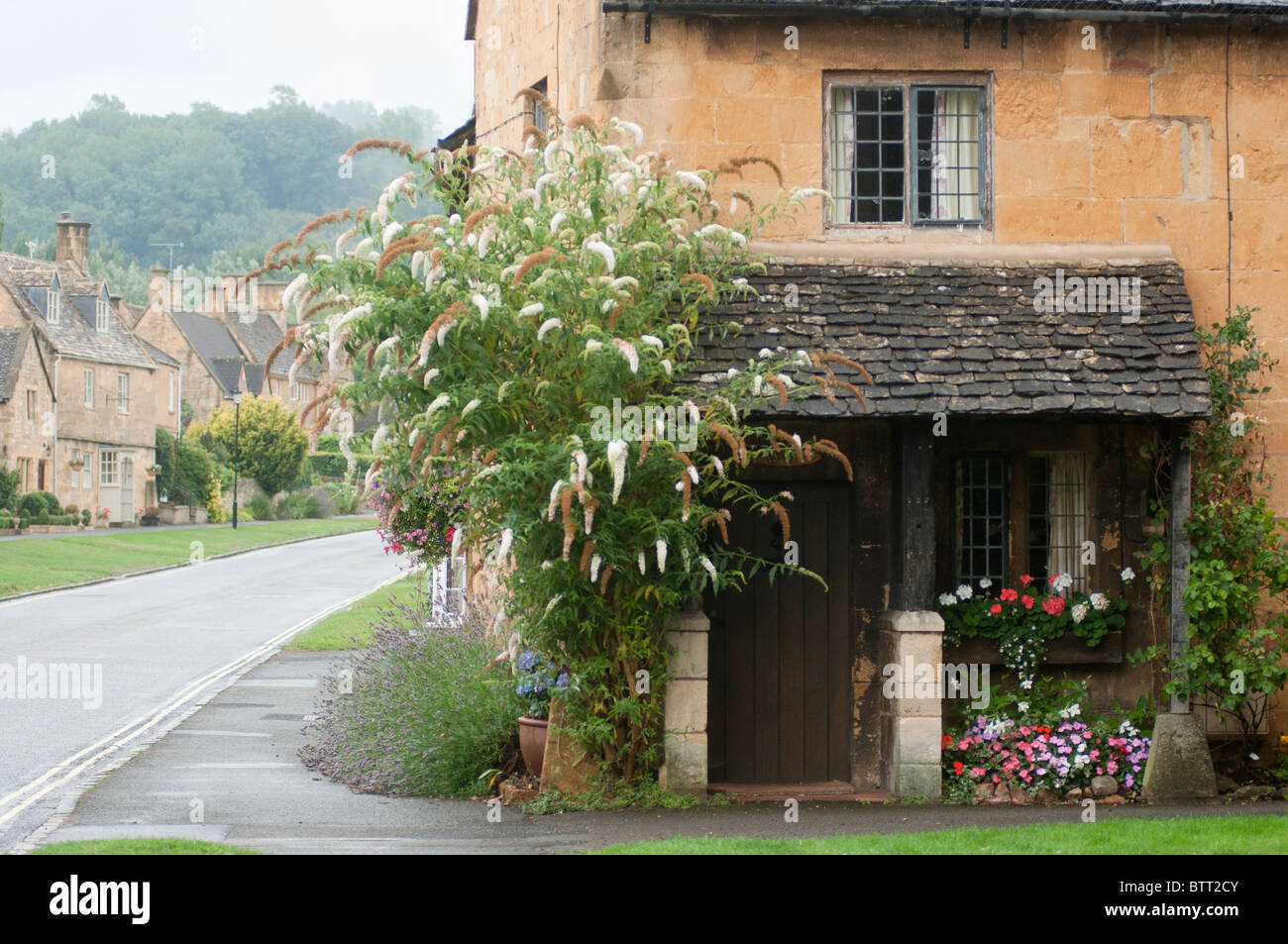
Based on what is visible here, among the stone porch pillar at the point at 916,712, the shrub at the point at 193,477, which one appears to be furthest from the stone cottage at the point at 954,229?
the shrub at the point at 193,477

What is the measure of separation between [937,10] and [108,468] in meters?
50.8

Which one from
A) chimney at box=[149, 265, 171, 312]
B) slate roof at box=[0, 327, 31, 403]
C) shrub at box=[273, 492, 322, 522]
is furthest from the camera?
chimney at box=[149, 265, 171, 312]

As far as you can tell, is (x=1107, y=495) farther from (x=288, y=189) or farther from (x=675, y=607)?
(x=288, y=189)

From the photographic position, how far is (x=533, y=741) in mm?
10789

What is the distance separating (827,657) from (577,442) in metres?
3.35

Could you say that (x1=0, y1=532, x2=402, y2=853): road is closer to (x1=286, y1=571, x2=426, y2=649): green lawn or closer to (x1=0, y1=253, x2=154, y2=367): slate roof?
(x1=286, y1=571, x2=426, y2=649): green lawn

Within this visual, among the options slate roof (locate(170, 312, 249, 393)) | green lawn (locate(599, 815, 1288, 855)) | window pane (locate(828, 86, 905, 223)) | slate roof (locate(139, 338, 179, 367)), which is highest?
slate roof (locate(170, 312, 249, 393))

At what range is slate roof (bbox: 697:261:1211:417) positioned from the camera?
34.2 feet

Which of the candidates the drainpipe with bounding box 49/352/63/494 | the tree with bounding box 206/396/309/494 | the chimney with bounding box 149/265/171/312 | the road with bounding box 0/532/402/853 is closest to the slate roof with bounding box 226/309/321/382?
the chimney with bounding box 149/265/171/312

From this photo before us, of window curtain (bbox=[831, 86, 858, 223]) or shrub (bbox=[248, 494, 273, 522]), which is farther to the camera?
shrub (bbox=[248, 494, 273, 522])

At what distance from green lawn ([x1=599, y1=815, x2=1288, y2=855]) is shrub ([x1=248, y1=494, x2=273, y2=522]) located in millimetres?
57521

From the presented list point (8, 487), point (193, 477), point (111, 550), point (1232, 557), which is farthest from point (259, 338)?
point (1232, 557)
